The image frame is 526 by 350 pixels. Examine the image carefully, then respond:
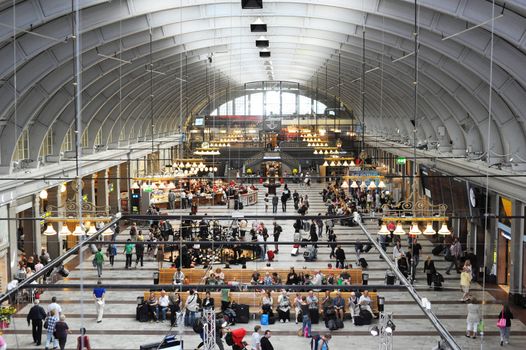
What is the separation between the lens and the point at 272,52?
37.9 m

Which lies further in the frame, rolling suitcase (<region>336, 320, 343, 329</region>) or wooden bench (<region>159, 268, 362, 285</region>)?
wooden bench (<region>159, 268, 362, 285</region>)

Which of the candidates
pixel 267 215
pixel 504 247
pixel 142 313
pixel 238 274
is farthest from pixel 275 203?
pixel 267 215

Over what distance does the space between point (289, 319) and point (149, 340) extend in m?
4.16

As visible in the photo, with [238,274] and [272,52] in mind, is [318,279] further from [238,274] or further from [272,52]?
[272,52]

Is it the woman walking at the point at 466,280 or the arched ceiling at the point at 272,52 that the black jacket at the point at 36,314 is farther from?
the woman walking at the point at 466,280

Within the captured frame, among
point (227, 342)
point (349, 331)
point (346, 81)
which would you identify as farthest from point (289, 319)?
point (346, 81)

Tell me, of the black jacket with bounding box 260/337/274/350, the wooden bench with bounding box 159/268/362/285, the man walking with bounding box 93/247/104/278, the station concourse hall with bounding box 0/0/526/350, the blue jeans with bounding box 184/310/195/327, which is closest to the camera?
the black jacket with bounding box 260/337/274/350

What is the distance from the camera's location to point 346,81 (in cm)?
4456

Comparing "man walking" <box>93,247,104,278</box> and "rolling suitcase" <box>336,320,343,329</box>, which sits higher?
"man walking" <box>93,247,104,278</box>

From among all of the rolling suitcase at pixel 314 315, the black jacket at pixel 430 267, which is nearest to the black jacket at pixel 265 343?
the rolling suitcase at pixel 314 315

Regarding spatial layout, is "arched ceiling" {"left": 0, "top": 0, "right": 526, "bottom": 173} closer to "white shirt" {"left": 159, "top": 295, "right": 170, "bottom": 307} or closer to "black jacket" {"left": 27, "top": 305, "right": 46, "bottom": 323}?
"black jacket" {"left": 27, "top": 305, "right": 46, "bottom": 323}

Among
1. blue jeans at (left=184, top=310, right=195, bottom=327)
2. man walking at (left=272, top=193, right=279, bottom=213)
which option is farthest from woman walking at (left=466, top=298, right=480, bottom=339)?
man walking at (left=272, top=193, right=279, bottom=213)

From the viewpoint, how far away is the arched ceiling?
54.4 feet

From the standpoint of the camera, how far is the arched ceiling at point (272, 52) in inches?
653
